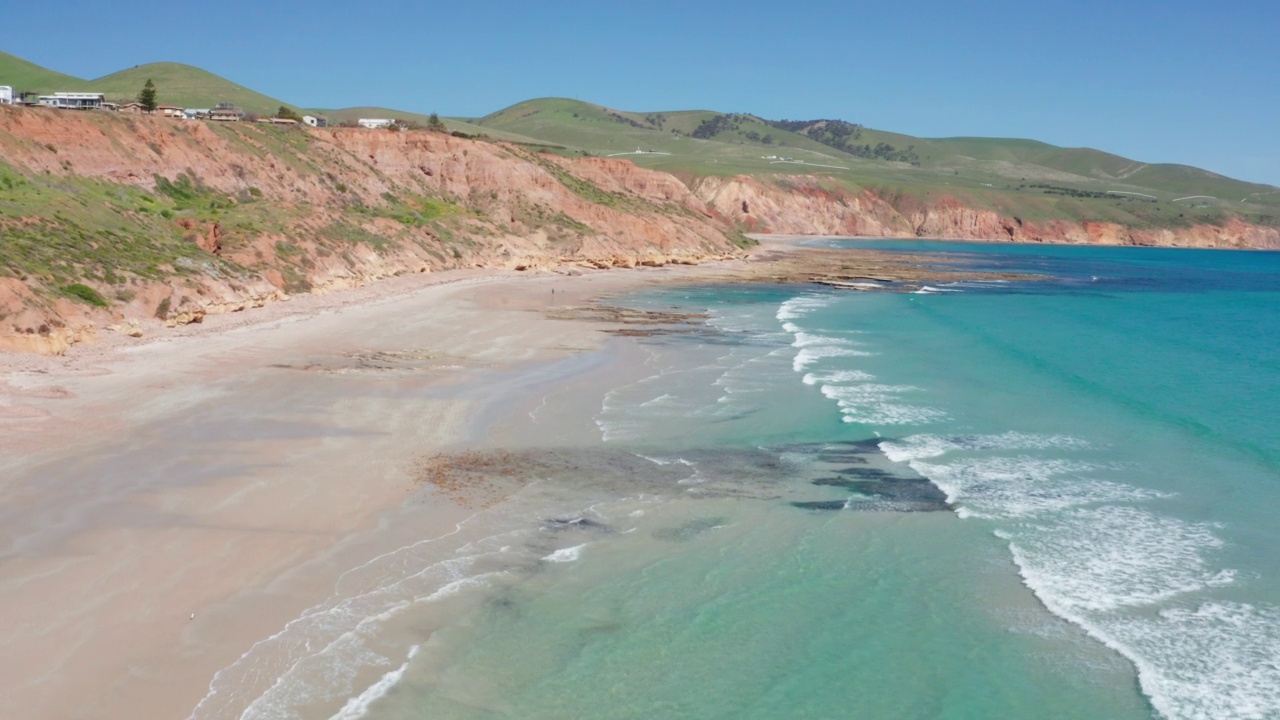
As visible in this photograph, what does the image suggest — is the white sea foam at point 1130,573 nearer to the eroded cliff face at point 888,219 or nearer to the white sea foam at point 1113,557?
the white sea foam at point 1113,557

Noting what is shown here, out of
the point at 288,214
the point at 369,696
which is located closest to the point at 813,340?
the point at 288,214

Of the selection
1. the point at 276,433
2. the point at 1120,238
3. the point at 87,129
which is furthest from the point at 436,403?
the point at 1120,238

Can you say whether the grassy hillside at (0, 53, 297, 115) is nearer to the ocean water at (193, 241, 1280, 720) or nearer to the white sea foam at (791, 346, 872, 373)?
the white sea foam at (791, 346, 872, 373)

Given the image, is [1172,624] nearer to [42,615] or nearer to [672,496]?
[672,496]

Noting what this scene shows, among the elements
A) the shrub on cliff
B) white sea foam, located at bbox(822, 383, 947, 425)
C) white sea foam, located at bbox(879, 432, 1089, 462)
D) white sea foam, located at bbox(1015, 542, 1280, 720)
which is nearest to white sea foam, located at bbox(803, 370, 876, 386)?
white sea foam, located at bbox(822, 383, 947, 425)

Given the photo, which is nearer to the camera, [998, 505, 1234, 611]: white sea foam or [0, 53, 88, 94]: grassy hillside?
[998, 505, 1234, 611]: white sea foam
